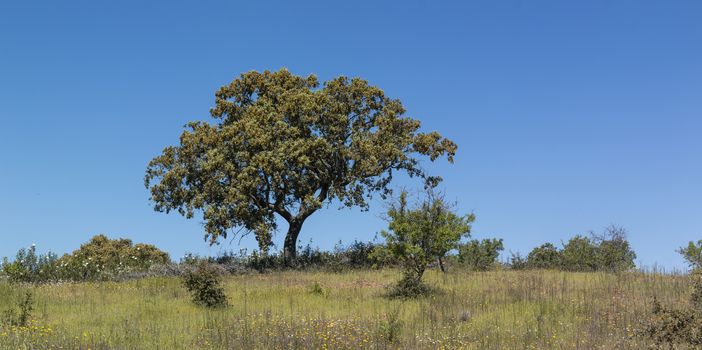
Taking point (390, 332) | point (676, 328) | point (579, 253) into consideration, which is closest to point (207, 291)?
point (390, 332)

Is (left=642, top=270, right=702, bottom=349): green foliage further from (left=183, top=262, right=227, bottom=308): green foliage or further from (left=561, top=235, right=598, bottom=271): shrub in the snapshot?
(left=561, top=235, right=598, bottom=271): shrub

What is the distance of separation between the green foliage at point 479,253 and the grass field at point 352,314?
527 centimetres

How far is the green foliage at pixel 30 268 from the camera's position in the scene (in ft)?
96.4

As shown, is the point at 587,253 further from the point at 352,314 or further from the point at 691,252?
the point at 352,314

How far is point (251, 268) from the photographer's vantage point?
37812 mm

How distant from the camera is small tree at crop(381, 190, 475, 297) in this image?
26.4 meters

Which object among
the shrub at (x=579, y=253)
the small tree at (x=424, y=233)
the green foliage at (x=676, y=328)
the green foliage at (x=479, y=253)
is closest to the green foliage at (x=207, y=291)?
the small tree at (x=424, y=233)

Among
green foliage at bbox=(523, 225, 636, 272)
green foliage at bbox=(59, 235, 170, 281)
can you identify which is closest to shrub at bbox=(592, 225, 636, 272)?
green foliage at bbox=(523, 225, 636, 272)

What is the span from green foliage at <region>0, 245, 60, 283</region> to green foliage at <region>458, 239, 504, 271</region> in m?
18.7

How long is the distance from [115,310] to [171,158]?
19976 mm

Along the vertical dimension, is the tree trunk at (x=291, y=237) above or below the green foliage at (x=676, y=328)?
above

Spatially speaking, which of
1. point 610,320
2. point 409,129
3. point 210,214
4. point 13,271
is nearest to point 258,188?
point 210,214

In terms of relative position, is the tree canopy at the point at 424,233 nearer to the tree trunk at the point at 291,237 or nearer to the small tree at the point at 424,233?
the small tree at the point at 424,233

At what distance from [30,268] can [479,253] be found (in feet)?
75.4
